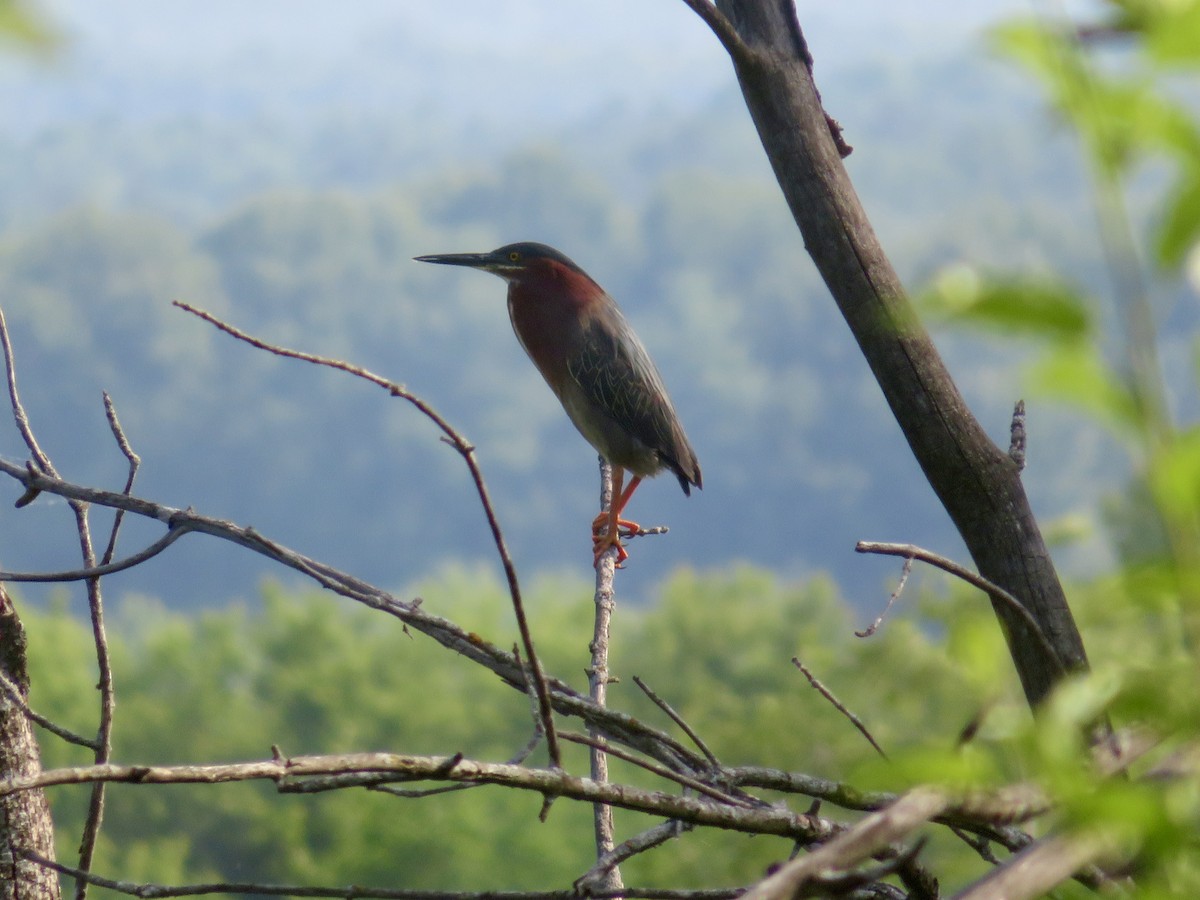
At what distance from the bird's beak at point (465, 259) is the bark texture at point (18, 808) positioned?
2.68 m

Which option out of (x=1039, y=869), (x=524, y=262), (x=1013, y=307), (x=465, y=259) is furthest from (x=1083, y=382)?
(x=524, y=262)

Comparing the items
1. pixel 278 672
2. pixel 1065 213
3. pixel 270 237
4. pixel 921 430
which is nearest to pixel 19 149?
pixel 270 237

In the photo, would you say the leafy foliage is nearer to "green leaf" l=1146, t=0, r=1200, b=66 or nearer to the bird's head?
the bird's head

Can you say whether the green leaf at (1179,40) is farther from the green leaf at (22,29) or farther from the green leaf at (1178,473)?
the green leaf at (22,29)

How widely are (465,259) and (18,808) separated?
3.35 meters

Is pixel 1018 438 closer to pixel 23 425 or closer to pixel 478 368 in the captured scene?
pixel 23 425

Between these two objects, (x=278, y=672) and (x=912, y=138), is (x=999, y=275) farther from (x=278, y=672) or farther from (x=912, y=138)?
(x=912, y=138)

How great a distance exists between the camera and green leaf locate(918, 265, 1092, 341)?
19.5 inches

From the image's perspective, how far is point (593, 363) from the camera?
522 cm

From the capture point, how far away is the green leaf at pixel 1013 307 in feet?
1.63

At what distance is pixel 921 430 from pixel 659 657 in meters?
42.4

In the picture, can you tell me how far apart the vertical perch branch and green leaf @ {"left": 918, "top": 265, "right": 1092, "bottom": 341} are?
2.98 ft

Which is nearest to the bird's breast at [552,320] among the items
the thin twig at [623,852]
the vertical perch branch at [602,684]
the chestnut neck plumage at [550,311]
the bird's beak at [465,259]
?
the chestnut neck plumage at [550,311]

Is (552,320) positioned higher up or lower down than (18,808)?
higher up
